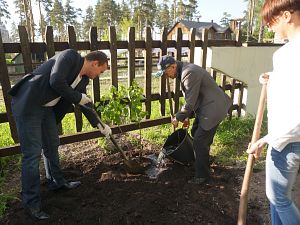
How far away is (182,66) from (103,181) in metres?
1.71

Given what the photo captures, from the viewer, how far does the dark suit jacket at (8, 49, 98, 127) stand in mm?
2707

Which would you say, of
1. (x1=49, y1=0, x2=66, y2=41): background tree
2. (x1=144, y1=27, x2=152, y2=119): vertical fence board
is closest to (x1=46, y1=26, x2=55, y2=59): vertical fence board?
(x1=144, y1=27, x2=152, y2=119): vertical fence board

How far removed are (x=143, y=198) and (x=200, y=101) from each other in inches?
53.2

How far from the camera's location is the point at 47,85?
2.78 meters

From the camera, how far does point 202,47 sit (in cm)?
529

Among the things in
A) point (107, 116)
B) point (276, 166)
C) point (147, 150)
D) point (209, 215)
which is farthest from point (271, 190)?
point (147, 150)

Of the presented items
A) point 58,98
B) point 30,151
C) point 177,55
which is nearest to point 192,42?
point 177,55

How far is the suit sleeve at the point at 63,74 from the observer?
8.79 ft

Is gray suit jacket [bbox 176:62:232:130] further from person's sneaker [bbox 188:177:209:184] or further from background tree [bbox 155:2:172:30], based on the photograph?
background tree [bbox 155:2:172:30]

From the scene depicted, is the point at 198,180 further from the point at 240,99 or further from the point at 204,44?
the point at 240,99

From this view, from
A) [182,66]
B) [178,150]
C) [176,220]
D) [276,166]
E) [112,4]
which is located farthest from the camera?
[112,4]

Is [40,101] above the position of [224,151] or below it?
above

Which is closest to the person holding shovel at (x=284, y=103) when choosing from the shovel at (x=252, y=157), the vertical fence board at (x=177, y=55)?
the shovel at (x=252, y=157)

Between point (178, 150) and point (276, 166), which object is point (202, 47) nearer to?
point (178, 150)
